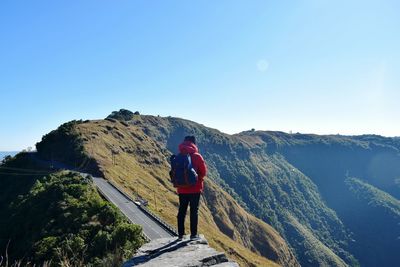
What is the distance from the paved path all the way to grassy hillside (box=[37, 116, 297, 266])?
4.91 metres

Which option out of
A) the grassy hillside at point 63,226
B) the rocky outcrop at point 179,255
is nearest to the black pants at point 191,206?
the rocky outcrop at point 179,255

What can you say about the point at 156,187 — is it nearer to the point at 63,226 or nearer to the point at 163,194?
the point at 163,194

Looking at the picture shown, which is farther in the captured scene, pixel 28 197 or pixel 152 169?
pixel 152 169

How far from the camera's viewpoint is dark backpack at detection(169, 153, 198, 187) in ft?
37.2

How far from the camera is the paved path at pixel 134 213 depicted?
33.8m

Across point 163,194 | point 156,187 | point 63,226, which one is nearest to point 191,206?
point 63,226

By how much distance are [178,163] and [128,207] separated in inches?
1309

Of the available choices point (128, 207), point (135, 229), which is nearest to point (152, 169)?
point (128, 207)

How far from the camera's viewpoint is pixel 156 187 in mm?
69500

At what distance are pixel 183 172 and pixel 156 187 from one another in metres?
59.2

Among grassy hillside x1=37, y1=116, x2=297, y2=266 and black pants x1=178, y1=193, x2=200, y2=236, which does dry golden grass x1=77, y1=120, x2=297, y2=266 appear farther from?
black pants x1=178, y1=193, x2=200, y2=236

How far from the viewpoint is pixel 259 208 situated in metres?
186

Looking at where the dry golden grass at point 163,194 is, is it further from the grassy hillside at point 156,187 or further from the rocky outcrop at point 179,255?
the rocky outcrop at point 179,255

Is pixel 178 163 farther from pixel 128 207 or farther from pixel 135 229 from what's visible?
pixel 128 207
